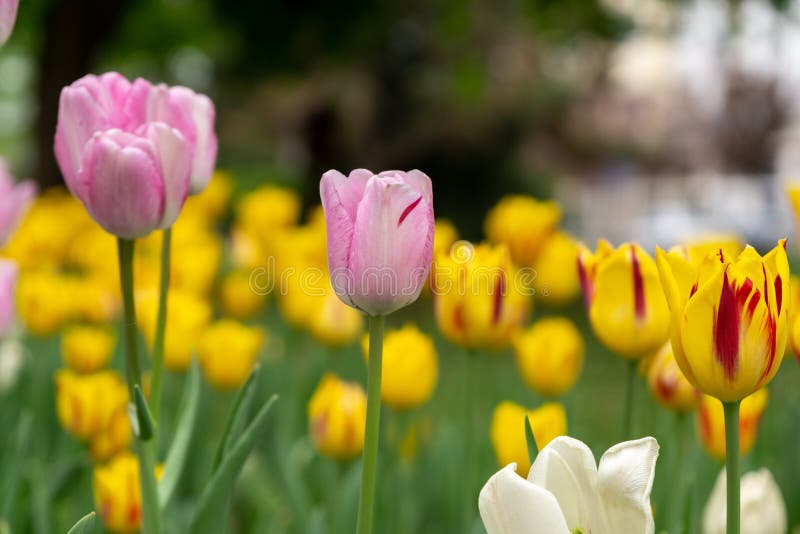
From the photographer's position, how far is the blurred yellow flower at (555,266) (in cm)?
203

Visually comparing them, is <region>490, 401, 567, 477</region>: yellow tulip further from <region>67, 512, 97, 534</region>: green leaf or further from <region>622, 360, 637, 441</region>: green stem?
<region>67, 512, 97, 534</region>: green leaf

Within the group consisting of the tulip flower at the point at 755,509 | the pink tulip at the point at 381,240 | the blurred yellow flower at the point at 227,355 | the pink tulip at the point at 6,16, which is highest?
the pink tulip at the point at 6,16

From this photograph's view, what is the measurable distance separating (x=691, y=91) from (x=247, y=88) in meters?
17.0

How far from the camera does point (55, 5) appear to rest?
247 inches

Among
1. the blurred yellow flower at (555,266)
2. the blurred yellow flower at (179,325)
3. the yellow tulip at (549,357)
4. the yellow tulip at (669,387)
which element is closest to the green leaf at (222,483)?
the yellow tulip at (669,387)

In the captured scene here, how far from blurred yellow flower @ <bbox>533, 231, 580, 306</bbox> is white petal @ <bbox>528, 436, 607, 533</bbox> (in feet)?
4.23

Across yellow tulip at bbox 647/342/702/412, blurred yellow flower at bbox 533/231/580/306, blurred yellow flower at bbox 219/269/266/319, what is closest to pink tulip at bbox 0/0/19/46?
yellow tulip at bbox 647/342/702/412

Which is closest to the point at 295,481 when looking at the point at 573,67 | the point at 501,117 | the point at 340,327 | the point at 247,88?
the point at 340,327

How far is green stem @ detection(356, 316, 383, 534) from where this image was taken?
770 millimetres

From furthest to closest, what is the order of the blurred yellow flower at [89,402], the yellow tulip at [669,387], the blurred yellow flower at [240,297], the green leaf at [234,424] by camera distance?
1. the blurred yellow flower at [240,297]
2. the blurred yellow flower at [89,402]
3. the yellow tulip at [669,387]
4. the green leaf at [234,424]

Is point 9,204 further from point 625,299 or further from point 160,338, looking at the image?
point 625,299

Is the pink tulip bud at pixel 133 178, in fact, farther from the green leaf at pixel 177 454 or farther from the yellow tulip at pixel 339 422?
the yellow tulip at pixel 339 422

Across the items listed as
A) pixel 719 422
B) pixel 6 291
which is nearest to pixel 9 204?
pixel 6 291

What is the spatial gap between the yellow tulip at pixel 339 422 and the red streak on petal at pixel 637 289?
0.56 metres
